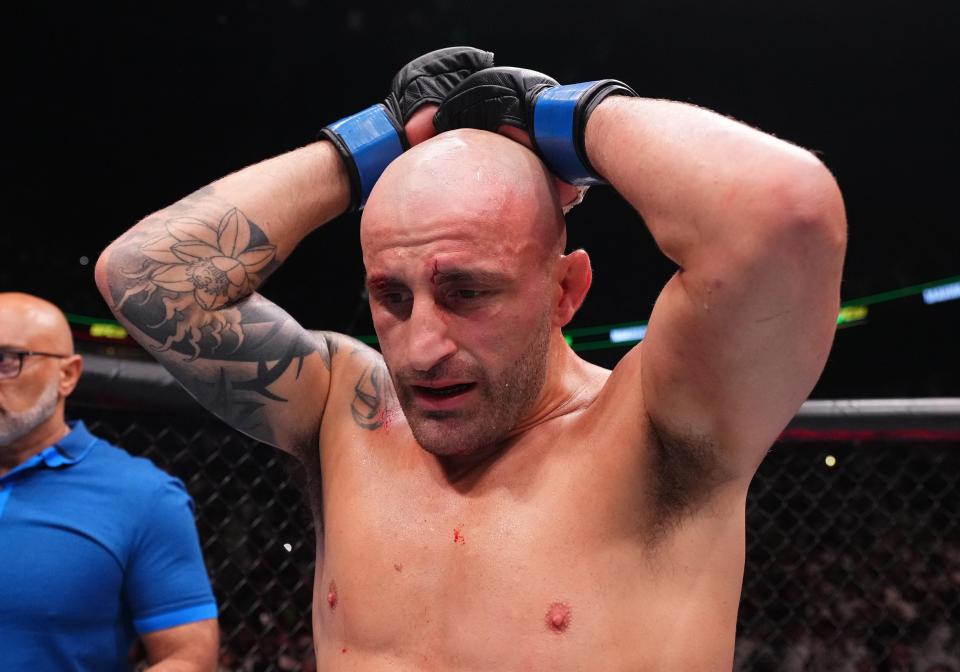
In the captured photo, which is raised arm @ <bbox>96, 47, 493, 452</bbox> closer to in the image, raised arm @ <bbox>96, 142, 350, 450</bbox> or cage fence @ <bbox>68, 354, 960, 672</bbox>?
raised arm @ <bbox>96, 142, 350, 450</bbox>

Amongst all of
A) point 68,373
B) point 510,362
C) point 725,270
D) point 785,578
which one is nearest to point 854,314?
point 785,578

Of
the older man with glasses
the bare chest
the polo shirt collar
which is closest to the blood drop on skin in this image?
the bare chest

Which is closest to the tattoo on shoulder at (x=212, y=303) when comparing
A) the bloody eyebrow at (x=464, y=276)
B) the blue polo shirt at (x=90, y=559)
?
the bloody eyebrow at (x=464, y=276)

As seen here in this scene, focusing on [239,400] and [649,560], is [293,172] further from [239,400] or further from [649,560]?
[649,560]

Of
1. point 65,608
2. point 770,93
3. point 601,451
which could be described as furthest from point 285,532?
point 770,93

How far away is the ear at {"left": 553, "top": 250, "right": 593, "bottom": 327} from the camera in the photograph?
1156 mm

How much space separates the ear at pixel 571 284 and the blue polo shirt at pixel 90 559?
1189 millimetres

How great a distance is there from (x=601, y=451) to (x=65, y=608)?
4.32ft

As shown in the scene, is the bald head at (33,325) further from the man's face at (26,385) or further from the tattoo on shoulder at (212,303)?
the tattoo on shoulder at (212,303)

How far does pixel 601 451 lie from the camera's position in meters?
1.03

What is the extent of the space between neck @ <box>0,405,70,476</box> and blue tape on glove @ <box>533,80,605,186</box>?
1.47 meters

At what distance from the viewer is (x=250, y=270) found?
1212mm

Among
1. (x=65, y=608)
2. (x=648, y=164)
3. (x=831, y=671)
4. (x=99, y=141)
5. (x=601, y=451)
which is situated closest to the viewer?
(x=648, y=164)

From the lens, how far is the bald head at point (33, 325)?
2050 millimetres
